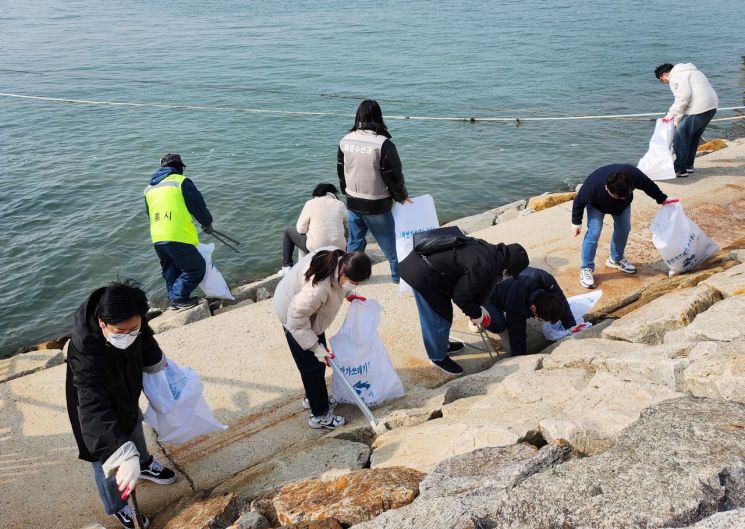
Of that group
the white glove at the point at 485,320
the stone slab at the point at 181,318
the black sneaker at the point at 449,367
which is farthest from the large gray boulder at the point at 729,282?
the stone slab at the point at 181,318

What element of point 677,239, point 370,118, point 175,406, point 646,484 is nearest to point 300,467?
point 175,406

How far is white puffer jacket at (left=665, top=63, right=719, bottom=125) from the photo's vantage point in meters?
7.58

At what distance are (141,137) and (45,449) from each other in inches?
427

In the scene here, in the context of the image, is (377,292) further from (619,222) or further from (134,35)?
(134,35)

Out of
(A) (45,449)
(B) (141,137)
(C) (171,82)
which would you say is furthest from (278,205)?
(C) (171,82)

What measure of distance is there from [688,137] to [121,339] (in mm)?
7429

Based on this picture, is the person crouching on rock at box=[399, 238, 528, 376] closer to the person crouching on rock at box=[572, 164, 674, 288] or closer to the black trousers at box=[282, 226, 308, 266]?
the person crouching on rock at box=[572, 164, 674, 288]

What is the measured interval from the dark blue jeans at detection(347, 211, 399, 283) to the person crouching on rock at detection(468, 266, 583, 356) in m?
1.25

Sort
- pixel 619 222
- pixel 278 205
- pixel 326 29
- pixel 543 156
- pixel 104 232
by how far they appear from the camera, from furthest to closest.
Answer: pixel 326 29
pixel 543 156
pixel 278 205
pixel 104 232
pixel 619 222

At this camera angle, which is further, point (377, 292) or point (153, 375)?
point (377, 292)

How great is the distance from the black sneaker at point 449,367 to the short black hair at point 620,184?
2001 millimetres

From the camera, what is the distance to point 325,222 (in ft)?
17.7

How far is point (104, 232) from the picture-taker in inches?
380

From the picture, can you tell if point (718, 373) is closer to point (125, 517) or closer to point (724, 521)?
point (724, 521)
